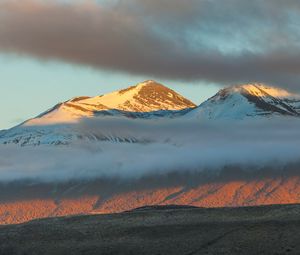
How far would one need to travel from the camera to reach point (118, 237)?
11669 cm

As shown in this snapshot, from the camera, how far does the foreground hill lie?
10588 centimetres

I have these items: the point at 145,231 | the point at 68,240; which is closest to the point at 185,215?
the point at 145,231

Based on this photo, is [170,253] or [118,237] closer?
[170,253]

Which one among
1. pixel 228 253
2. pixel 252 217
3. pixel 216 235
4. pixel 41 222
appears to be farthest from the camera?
pixel 41 222

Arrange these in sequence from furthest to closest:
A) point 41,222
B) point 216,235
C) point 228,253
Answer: point 41,222 → point 216,235 → point 228,253

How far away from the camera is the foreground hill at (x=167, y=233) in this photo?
105875 millimetres

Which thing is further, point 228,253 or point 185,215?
point 185,215

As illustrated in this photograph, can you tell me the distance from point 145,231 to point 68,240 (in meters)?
10.8

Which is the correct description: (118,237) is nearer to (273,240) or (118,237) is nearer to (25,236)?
(25,236)

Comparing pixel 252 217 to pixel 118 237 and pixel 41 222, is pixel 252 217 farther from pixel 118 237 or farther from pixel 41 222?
pixel 41 222

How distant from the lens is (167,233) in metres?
117

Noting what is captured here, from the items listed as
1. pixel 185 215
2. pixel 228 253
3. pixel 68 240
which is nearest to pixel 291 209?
pixel 185 215

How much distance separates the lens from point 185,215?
128000mm

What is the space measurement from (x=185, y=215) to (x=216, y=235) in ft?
53.2
